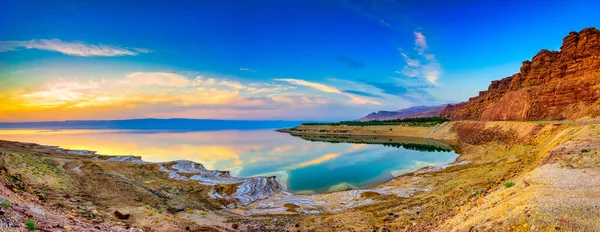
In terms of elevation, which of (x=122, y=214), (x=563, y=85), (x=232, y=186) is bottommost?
(x=232, y=186)

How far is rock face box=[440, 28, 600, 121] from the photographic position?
1977 inches

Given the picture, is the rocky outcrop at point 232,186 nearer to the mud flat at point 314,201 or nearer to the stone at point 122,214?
the mud flat at point 314,201

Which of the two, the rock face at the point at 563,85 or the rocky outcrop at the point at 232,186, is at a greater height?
the rock face at the point at 563,85

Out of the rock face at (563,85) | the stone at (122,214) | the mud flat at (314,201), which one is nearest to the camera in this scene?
the mud flat at (314,201)

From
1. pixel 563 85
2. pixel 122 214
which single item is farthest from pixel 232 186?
pixel 563 85

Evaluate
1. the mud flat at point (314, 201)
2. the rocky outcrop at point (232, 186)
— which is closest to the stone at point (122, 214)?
the mud flat at point (314, 201)

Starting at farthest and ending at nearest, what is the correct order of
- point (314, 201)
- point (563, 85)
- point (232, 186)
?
1. point (563, 85)
2. point (232, 186)
3. point (314, 201)

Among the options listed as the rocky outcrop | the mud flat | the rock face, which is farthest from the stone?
the rock face

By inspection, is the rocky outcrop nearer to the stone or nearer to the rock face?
the stone

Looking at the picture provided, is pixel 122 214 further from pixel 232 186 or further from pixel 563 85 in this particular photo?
pixel 563 85

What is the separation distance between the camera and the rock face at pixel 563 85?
1977 inches

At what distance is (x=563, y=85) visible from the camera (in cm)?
5603

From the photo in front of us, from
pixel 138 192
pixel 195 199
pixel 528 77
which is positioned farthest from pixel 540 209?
pixel 528 77

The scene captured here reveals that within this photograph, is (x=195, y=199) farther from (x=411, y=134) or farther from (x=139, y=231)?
(x=411, y=134)
